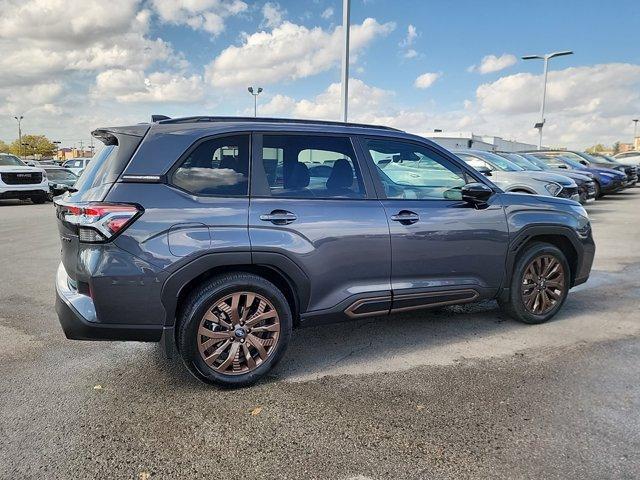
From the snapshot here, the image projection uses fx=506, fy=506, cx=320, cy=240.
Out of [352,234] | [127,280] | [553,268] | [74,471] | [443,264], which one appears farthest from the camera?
[553,268]

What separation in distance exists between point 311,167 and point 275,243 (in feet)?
2.25

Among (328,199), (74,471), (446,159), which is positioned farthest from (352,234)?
(74,471)

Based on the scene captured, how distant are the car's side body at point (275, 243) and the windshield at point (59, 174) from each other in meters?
19.6

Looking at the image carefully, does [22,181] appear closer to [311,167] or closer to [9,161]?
[9,161]

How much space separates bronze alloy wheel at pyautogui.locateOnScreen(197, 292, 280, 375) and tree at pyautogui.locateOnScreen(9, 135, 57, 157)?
102 metres

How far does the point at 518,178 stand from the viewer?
11.2 m

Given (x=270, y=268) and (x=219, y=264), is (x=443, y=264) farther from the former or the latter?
(x=219, y=264)

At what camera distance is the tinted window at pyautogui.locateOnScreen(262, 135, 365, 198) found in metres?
3.60

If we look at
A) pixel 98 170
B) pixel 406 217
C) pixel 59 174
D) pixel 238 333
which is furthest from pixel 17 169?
pixel 406 217

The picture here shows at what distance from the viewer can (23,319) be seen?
5.02 meters

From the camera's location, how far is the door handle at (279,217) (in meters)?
3.45

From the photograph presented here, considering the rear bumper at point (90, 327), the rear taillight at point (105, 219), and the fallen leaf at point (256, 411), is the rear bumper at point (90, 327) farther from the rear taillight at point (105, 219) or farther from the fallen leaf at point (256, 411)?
the fallen leaf at point (256, 411)

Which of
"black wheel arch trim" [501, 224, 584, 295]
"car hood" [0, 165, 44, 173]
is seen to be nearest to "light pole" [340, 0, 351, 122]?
"black wheel arch trim" [501, 224, 584, 295]

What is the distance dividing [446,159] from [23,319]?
171 inches
